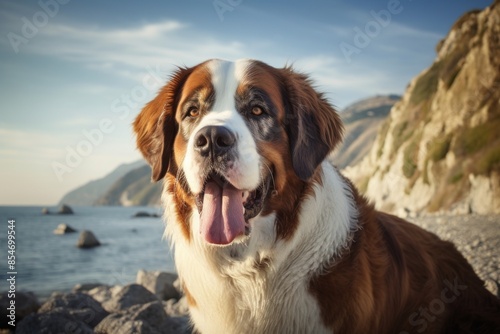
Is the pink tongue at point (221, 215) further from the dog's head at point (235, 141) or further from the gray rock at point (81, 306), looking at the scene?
the gray rock at point (81, 306)

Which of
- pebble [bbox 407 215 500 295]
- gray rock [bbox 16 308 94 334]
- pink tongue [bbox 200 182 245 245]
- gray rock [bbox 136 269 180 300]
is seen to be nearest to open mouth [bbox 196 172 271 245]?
pink tongue [bbox 200 182 245 245]

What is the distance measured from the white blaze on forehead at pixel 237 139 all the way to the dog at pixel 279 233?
1 cm

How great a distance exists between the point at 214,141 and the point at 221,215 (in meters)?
0.62

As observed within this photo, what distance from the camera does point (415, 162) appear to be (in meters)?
37.4

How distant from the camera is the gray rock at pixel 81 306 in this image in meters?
6.36

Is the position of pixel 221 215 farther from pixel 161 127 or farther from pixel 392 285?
pixel 392 285

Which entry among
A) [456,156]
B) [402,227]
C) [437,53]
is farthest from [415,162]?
[402,227]

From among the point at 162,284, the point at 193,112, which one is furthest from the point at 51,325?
the point at 162,284

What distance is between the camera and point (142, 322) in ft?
17.3

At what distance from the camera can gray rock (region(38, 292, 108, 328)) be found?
20.9 feet

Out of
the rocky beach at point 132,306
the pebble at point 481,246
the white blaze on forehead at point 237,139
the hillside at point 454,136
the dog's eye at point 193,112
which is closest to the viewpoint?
the white blaze on forehead at point 237,139

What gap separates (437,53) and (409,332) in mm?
54279

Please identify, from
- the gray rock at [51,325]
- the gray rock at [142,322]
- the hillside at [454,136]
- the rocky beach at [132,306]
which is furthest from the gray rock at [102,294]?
the hillside at [454,136]

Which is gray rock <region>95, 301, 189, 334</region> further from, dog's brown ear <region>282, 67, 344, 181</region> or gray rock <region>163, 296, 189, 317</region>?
dog's brown ear <region>282, 67, 344, 181</region>
